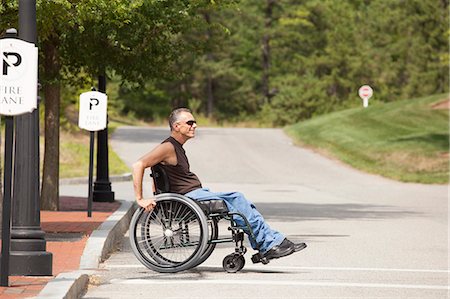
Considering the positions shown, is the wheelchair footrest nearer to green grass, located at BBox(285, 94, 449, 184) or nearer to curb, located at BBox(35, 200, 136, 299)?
curb, located at BBox(35, 200, 136, 299)

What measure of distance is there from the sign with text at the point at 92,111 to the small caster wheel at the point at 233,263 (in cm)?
698

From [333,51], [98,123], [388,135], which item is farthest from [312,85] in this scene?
[98,123]

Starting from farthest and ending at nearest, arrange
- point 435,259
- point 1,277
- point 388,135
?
point 388,135, point 435,259, point 1,277

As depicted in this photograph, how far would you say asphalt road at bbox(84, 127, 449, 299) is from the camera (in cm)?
1171

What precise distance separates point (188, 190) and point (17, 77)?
3.28m

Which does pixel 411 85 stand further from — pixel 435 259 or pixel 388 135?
pixel 435 259

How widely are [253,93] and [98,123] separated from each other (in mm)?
72790

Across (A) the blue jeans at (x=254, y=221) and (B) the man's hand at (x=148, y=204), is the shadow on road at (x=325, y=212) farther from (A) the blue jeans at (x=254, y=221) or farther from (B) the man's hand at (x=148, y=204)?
(B) the man's hand at (x=148, y=204)

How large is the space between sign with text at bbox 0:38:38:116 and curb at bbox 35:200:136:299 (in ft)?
4.68

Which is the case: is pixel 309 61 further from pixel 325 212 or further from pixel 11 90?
pixel 11 90

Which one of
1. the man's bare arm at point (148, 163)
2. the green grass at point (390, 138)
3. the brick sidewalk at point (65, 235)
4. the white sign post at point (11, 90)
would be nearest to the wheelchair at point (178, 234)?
the man's bare arm at point (148, 163)

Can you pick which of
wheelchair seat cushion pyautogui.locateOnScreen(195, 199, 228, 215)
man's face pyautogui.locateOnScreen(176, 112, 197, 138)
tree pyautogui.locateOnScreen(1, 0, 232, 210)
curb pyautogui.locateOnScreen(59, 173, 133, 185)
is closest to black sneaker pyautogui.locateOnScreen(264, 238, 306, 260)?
wheelchair seat cushion pyautogui.locateOnScreen(195, 199, 228, 215)

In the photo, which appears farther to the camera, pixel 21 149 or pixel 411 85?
pixel 411 85

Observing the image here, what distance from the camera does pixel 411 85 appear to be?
85000 mm
